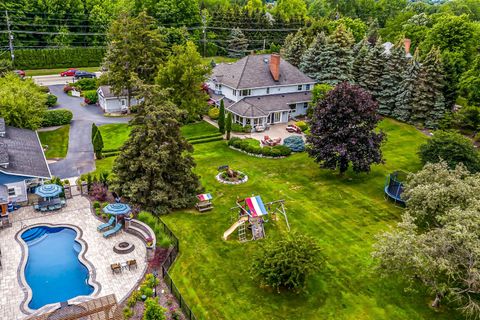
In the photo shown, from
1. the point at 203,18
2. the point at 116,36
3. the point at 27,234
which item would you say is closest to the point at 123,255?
the point at 27,234

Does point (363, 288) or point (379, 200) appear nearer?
point (363, 288)

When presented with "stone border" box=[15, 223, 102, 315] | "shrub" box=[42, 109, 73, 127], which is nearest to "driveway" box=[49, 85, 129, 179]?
"shrub" box=[42, 109, 73, 127]

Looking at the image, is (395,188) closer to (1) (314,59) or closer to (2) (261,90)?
(2) (261,90)

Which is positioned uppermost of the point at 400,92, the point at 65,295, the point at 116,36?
the point at 116,36

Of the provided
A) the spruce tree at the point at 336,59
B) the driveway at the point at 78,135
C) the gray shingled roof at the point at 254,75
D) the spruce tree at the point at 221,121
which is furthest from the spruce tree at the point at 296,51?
the driveway at the point at 78,135

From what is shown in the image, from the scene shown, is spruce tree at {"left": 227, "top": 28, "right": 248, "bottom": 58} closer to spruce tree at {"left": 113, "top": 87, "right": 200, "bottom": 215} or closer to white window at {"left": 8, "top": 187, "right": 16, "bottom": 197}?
spruce tree at {"left": 113, "top": 87, "right": 200, "bottom": 215}

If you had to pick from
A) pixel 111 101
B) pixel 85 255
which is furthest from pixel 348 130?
pixel 111 101

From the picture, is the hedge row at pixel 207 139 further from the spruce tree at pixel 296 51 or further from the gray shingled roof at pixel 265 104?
the spruce tree at pixel 296 51

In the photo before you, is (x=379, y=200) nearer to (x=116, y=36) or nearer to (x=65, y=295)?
(x=65, y=295)
